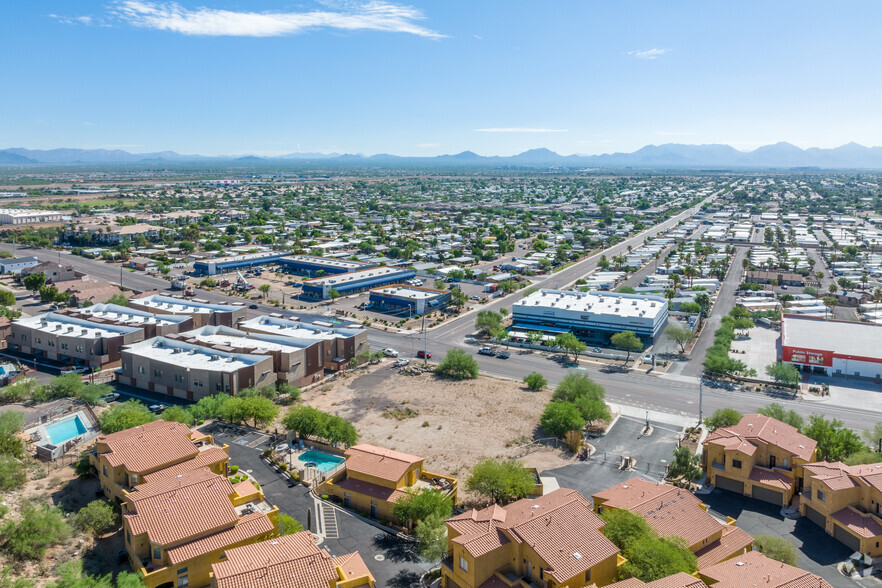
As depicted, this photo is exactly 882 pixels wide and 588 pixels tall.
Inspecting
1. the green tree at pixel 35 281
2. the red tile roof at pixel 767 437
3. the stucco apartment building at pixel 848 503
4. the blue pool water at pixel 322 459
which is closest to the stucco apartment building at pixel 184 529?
the blue pool water at pixel 322 459

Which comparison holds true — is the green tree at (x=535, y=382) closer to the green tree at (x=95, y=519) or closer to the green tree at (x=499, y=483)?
the green tree at (x=499, y=483)

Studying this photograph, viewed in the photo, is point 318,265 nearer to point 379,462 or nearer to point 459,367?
point 459,367

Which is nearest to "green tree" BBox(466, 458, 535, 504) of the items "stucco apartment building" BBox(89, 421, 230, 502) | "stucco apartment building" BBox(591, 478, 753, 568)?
"stucco apartment building" BBox(591, 478, 753, 568)

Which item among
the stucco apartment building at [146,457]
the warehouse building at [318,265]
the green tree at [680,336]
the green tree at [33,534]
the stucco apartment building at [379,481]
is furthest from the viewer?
the warehouse building at [318,265]

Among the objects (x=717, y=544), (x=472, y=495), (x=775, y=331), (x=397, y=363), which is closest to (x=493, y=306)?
(x=397, y=363)

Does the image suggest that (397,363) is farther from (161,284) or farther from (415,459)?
(161,284)
